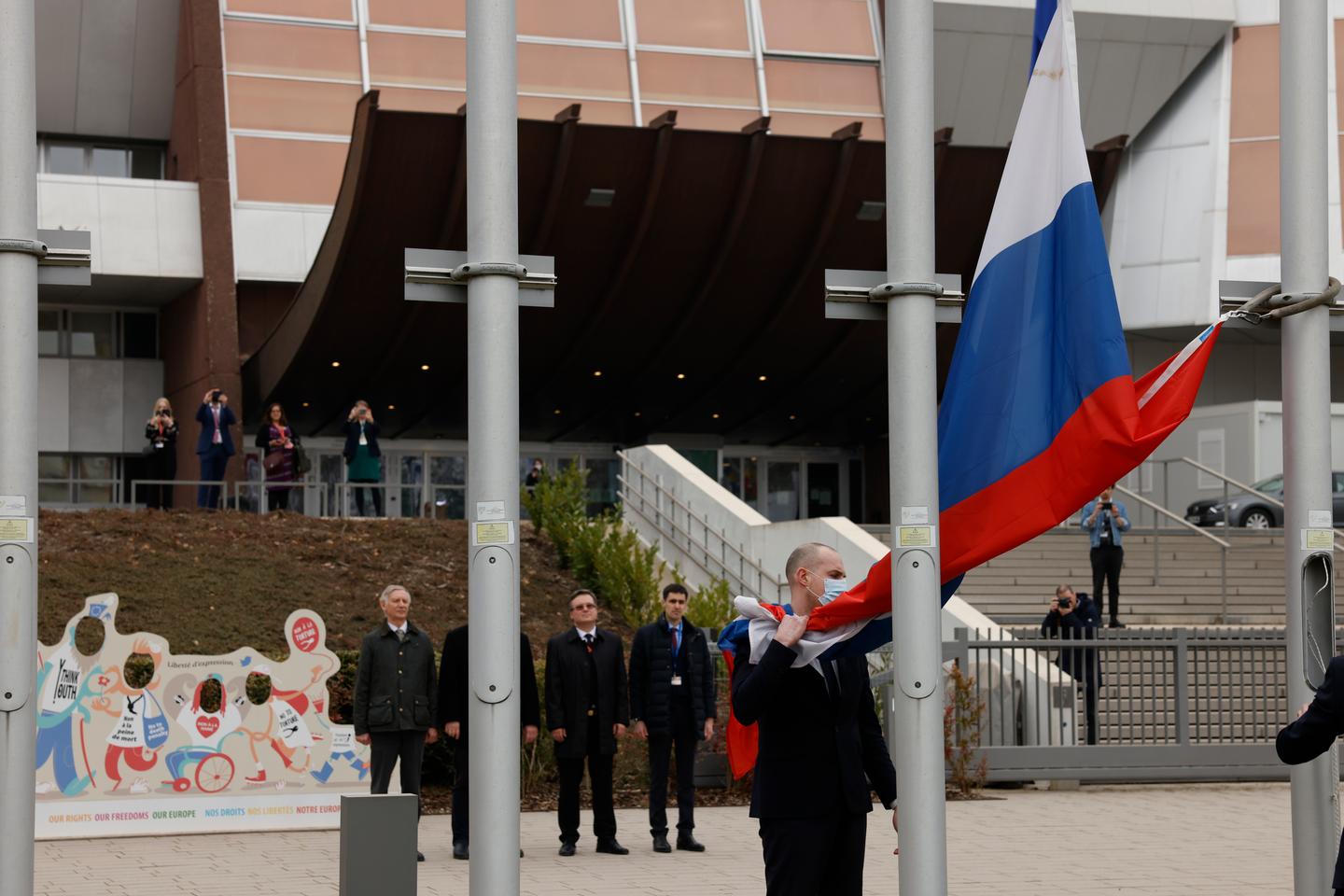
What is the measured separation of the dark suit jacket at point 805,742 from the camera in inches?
259

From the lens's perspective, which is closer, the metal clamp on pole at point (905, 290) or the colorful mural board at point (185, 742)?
the metal clamp on pole at point (905, 290)

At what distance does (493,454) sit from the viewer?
6562 millimetres

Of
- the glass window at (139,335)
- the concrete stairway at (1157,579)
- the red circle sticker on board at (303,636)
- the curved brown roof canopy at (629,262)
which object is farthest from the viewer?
the glass window at (139,335)

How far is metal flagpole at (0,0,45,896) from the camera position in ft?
20.2

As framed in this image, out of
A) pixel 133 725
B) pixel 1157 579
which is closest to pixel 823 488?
pixel 1157 579

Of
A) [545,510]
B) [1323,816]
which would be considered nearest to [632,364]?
[545,510]

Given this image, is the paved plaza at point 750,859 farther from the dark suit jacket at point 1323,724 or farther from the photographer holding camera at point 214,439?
the photographer holding camera at point 214,439

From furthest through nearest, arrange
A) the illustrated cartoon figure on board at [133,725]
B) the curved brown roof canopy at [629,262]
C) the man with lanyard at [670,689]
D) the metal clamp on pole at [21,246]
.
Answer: the curved brown roof canopy at [629,262] < the illustrated cartoon figure on board at [133,725] < the man with lanyard at [670,689] < the metal clamp on pole at [21,246]

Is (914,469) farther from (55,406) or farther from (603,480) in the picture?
(55,406)

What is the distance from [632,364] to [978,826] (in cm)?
2192

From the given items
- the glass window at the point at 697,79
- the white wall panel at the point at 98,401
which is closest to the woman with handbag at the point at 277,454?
the glass window at the point at 697,79

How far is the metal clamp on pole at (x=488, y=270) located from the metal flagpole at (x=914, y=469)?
1.42 m

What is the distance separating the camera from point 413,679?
12.1m

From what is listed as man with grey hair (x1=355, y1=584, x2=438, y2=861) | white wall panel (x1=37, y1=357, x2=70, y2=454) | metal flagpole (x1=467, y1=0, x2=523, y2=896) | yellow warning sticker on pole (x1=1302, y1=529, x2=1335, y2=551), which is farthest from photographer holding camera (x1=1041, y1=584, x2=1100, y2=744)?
white wall panel (x1=37, y1=357, x2=70, y2=454)
